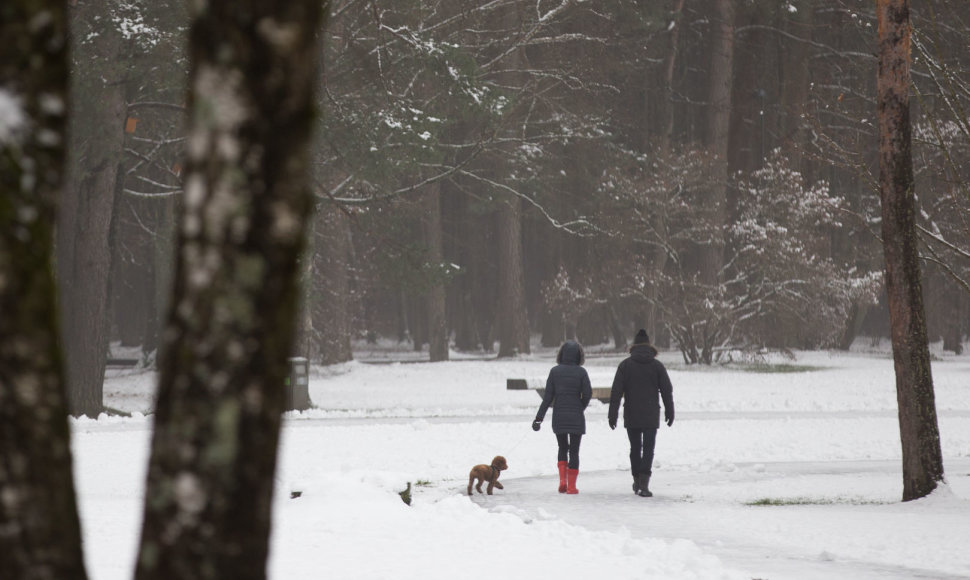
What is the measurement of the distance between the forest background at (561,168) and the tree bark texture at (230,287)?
15312 mm

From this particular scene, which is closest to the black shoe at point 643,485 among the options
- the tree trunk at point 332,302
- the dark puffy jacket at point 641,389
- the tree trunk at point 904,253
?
the dark puffy jacket at point 641,389

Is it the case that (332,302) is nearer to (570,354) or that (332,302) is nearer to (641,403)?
(570,354)

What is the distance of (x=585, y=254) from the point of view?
46.5 metres

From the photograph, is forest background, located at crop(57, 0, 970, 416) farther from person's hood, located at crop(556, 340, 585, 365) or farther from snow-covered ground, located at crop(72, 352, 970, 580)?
person's hood, located at crop(556, 340, 585, 365)

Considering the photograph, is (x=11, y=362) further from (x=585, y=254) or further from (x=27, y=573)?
(x=585, y=254)

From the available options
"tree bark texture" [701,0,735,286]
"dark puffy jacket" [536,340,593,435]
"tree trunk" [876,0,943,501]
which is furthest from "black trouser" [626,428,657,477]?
"tree bark texture" [701,0,735,286]

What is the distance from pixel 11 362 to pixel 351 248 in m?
40.2

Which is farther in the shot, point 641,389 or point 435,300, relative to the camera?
point 435,300

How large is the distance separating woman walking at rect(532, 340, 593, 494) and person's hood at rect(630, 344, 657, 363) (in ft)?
1.77

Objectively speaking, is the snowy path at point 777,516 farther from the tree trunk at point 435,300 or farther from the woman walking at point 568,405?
the tree trunk at point 435,300

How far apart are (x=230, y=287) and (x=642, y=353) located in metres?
10.2

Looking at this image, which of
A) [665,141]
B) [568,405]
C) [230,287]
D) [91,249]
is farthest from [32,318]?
[665,141]

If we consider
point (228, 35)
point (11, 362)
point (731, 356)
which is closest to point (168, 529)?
point (11, 362)

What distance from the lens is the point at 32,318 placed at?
2258 millimetres
